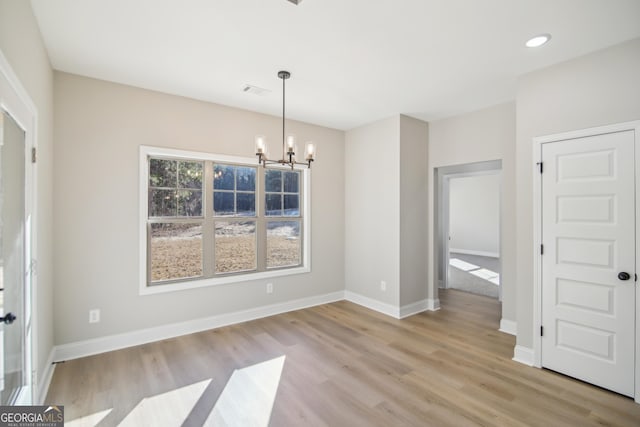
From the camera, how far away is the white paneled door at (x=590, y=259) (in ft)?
8.23

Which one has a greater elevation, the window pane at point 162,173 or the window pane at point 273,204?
the window pane at point 162,173

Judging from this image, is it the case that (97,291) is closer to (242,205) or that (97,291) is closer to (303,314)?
(242,205)

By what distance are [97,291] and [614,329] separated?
491 cm

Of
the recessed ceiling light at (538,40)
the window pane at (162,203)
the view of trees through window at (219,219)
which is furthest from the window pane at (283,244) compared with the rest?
the recessed ceiling light at (538,40)

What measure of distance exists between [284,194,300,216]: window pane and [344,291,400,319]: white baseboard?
1.69m

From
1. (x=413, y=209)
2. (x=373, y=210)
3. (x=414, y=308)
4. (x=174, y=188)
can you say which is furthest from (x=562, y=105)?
(x=174, y=188)

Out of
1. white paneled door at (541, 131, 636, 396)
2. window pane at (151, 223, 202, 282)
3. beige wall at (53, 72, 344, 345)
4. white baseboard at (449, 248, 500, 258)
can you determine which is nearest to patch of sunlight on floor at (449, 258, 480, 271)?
white baseboard at (449, 248, 500, 258)

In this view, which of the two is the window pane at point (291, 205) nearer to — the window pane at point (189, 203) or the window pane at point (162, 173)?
the window pane at point (189, 203)

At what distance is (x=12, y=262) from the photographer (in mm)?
1778

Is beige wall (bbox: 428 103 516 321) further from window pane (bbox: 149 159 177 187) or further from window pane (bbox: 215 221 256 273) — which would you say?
window pane (bbox: 149 159 177 187)

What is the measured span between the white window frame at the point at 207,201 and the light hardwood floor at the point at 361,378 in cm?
62

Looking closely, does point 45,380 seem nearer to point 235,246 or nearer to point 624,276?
point 235,246

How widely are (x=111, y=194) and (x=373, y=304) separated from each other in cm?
383

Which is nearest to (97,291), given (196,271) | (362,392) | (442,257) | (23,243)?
(196,271)
